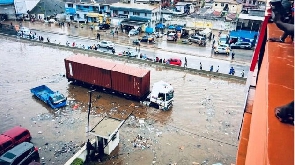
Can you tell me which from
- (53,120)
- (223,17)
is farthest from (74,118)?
(223,17)

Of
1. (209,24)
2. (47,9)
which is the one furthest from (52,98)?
(47,9)

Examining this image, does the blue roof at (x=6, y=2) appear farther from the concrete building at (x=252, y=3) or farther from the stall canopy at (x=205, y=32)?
the concrete building at (x=252, y=3)

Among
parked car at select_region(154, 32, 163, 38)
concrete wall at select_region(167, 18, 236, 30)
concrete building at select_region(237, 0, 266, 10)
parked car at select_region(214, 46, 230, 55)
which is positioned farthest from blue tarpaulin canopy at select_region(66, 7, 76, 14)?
concrete building at select_region(237, 0, 266, 10)

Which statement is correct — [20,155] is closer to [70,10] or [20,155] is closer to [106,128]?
[106,128]

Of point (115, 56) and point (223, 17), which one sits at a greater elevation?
point (223, 17)

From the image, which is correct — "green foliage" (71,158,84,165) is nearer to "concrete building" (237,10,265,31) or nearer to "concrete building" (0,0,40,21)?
"concrete building" (237,10,265,31)

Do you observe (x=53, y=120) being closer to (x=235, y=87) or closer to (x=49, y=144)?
(x=49, y=144)
